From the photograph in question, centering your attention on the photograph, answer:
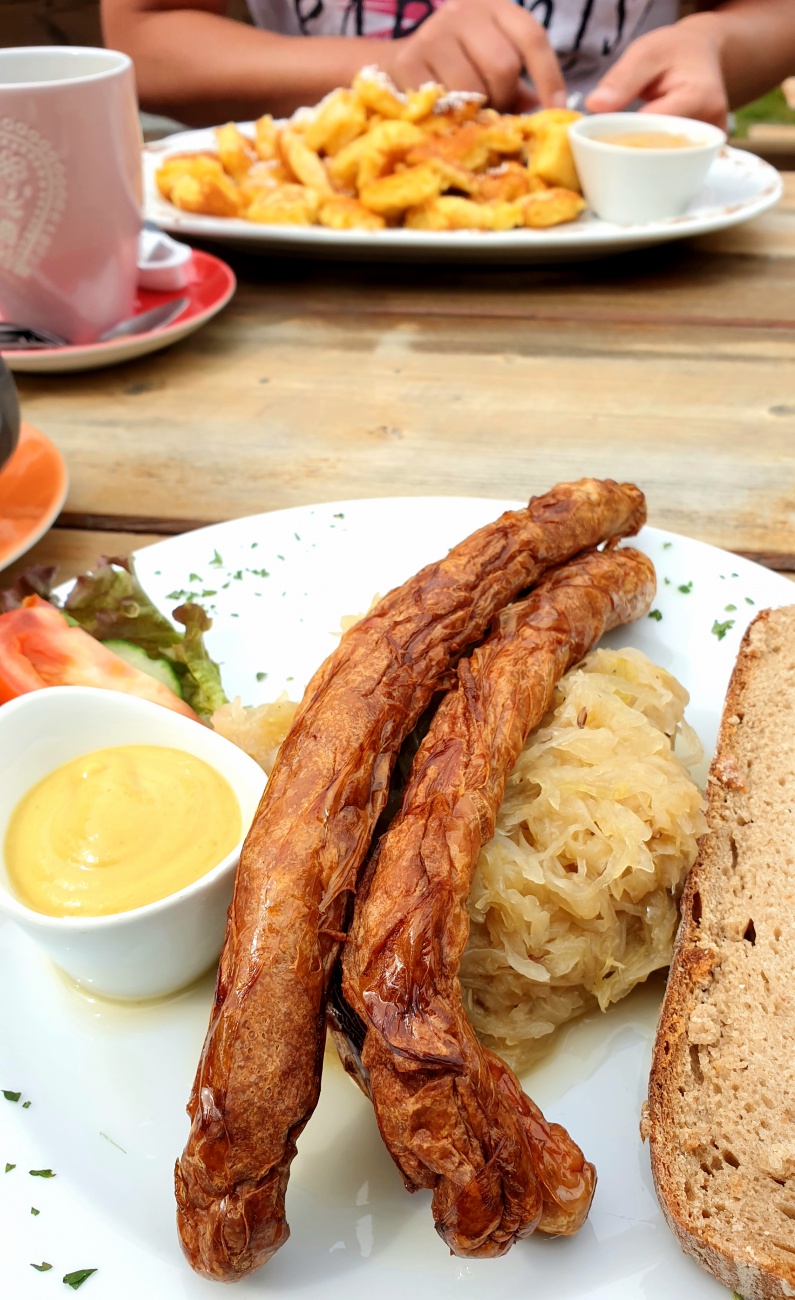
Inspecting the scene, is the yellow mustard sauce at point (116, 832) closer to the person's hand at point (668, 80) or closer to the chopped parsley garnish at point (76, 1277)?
the chopped parsley garnish at point (76, 1277)

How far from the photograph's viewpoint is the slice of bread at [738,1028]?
135 cm

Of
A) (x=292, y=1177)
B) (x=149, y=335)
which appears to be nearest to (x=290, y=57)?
(x=149, y=335)

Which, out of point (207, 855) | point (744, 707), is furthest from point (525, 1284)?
point (744, 707)

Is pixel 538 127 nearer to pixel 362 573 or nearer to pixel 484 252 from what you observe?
pixel 484 252

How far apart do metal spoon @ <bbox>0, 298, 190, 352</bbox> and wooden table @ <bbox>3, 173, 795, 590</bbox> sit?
17cm

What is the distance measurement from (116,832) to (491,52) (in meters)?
4.83

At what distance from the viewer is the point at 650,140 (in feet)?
14.8

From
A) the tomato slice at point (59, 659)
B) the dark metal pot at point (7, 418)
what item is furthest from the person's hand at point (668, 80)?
the tomato slice at point (59, 659)

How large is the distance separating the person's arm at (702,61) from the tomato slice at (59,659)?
426cm

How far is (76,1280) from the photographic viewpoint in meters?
1.29

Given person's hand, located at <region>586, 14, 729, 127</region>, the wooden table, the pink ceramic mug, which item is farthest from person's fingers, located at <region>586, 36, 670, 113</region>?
the pink ceramic mug

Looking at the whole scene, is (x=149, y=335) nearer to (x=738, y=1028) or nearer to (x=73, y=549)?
(x=73, y=549)

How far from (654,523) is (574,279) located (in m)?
2.01

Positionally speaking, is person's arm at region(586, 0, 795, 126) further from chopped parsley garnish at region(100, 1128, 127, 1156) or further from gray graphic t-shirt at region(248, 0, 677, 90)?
chopped parsley garnish at region(100, 1128, 127, 1156)
